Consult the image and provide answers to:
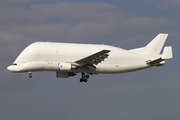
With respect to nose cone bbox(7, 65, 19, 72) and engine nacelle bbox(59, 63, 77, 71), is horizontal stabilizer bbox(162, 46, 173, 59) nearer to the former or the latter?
engine nacelle bbox(59, 63, 77, 71)

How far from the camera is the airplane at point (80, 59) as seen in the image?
61062mm

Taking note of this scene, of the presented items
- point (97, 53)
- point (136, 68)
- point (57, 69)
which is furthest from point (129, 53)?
point (57, 69)

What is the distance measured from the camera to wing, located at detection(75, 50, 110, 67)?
60.5 metres

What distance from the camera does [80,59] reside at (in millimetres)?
61281

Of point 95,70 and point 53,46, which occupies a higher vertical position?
point 53,46

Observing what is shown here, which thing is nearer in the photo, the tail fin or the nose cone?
the nose cone

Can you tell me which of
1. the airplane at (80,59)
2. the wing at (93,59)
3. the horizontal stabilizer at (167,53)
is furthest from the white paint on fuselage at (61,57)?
the horizontal stabilizer at (167,53)

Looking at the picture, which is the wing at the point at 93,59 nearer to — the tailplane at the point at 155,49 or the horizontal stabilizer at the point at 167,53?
the tailplane at the point at 155,49

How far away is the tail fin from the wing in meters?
9.35

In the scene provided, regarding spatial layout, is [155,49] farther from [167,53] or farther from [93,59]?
[93,59]

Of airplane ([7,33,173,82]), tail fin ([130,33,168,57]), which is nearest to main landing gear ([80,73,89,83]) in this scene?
airplane ([7,33,173,82])

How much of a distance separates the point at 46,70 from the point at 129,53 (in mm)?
14544

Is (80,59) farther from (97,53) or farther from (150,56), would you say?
(150,56)

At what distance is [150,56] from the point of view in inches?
2682
